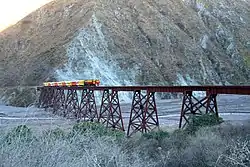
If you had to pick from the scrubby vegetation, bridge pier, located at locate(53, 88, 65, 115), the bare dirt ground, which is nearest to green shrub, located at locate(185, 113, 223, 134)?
the scrubby vegetation

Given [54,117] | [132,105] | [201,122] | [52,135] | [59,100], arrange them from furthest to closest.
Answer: [59,100] → [132,105] → [201,122] → [54,117] → [52,135]

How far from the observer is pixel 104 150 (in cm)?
694

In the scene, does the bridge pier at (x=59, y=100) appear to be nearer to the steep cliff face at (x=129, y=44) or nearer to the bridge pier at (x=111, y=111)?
the bridge pier at (x=111, y=111)

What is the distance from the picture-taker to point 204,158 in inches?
376

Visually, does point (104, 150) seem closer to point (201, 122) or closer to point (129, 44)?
point (201, 122)

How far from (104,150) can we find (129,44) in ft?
182

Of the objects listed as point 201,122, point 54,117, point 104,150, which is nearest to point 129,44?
point 201,122

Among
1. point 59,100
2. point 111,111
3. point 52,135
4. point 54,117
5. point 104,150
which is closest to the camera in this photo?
point 104,150

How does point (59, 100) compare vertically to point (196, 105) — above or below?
below

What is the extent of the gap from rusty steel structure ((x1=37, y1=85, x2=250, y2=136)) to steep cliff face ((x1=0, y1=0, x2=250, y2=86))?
38.8 feet

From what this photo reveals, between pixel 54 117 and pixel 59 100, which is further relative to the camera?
pixel 59 100

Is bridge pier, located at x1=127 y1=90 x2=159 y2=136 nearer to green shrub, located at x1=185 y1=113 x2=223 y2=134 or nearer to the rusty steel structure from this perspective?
the rusty steel structure

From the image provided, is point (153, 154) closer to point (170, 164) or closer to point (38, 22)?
point (170, 164)

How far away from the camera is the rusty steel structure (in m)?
17.4
